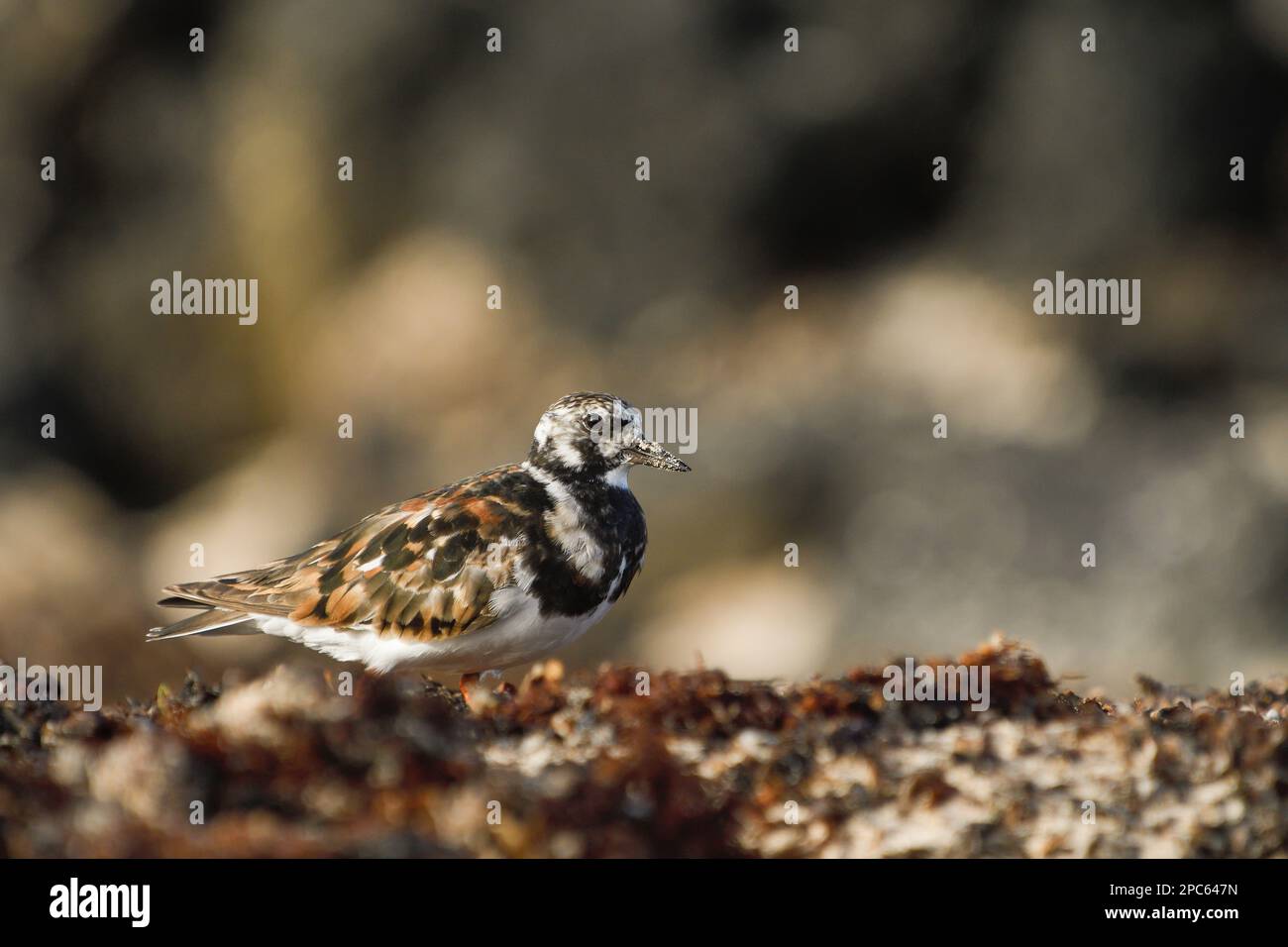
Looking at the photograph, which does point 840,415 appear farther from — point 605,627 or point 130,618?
point 130,618

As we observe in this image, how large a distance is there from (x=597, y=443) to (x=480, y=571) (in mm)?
1256

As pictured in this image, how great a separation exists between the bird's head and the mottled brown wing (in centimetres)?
33

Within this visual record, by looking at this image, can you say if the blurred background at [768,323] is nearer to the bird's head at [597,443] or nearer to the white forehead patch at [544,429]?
the white forehead patch at [544,429]

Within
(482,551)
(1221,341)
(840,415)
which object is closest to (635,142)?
(840,415)

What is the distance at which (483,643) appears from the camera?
27.0 feet

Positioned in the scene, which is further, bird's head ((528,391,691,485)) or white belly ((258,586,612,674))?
bird's head ((528,391,691,485))

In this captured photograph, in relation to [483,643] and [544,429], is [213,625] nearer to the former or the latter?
[483,643]

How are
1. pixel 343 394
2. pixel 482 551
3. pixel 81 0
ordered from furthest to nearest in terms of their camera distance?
pixel 81 0 → pixel 343 394 → pixel 482 551

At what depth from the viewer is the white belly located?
8.18 metres

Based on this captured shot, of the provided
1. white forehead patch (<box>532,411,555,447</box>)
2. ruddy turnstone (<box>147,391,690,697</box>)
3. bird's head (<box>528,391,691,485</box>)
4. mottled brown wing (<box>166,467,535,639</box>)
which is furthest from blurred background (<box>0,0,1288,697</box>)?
bird's head (<box>528,391,691,485</box>)

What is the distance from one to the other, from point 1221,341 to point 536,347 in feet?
36.3

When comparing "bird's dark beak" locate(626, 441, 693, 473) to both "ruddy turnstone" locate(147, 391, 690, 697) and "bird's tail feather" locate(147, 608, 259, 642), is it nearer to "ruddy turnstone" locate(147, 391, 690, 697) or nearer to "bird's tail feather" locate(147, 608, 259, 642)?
"ruddy turnstone" locate(147, 391, 690, 697)

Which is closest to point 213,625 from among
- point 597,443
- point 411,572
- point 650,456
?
point 411,572

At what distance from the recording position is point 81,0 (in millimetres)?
28266
